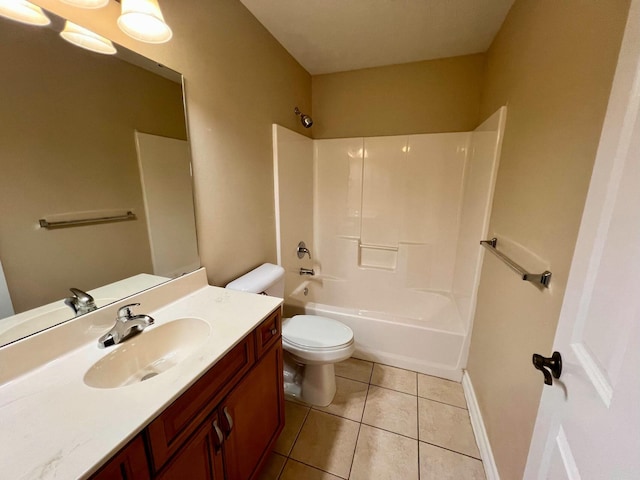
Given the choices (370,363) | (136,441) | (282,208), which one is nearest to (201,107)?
(282,208)

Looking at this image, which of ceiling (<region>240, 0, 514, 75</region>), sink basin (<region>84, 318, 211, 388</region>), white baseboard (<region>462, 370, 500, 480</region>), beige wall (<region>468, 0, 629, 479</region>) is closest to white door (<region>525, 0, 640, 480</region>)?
beige wall (<region>468, 0, 629, 479</region>)

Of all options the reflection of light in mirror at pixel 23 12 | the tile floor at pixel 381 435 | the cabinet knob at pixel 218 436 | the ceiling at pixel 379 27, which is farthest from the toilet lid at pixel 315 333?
the ceiling at pixel 379 27

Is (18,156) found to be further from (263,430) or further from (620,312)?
(620,312)

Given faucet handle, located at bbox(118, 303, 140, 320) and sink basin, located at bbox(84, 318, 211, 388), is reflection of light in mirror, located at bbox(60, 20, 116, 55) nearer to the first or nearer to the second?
faucet handle, located at bbox(118, 303, 140, 320)

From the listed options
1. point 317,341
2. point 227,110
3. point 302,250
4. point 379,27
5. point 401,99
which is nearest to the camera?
point 227,110

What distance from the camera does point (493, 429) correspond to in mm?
1285

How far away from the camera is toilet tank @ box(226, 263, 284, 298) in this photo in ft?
4.83

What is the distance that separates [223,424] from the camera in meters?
0.88

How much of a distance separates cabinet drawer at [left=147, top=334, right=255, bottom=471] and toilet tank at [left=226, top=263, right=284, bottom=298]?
498 millimetres

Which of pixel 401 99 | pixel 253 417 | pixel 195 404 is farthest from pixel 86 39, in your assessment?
pixel 401 99

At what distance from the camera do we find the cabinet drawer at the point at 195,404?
654 millimetres

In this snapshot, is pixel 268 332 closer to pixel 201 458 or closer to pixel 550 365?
pixel 201 458

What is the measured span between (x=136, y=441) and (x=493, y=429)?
5.05 ft

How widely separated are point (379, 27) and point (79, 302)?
214cm
